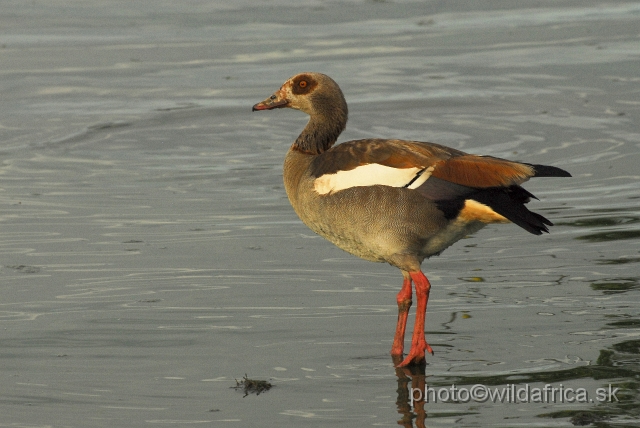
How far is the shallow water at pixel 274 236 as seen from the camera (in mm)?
6043

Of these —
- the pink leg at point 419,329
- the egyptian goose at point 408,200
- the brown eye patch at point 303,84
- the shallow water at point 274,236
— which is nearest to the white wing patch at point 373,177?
the egyptian goose at point 408,200

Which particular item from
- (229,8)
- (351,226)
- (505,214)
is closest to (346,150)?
(351,226)

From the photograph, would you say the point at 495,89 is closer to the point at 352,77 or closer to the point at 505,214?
the point at 352,77

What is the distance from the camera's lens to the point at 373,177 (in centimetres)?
684

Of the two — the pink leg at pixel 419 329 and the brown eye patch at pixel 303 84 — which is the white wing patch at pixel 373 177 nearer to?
the pink leg at pixel 419 329

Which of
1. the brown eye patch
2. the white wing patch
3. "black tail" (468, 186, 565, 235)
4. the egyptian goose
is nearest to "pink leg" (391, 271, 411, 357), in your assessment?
the egyptian goose

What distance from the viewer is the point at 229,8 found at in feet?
63.7

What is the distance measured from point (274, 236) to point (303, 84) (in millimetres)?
1547

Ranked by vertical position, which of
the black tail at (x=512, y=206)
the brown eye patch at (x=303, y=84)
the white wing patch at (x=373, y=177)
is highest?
the brown eye patch at (x=303, y=84)

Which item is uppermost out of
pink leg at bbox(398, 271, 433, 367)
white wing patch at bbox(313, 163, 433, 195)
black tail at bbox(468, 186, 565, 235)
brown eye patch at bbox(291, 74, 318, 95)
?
brown eye patch at bbox(291, 74, 318, 95)

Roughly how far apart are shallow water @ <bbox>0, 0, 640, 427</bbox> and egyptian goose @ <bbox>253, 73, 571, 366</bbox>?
469 millimetres

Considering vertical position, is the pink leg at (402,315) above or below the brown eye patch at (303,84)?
below

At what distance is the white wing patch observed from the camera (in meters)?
6.76

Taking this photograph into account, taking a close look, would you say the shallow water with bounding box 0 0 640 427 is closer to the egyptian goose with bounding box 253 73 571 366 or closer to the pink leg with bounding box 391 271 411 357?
the pink leg with bounding box 391 271 411 357
